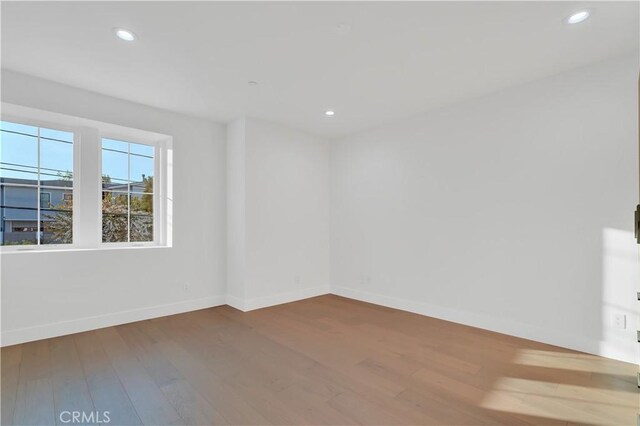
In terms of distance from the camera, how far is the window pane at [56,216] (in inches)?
127

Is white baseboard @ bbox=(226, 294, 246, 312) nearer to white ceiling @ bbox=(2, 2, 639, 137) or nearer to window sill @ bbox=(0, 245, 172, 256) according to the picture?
window sill @ bbox=(0, 245, 172, 256)

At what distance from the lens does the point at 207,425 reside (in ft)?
5.81

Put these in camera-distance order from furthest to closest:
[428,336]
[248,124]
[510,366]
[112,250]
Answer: [248,124], [112,250], [428,336], [510,366]

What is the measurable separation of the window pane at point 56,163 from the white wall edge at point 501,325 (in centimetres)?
409

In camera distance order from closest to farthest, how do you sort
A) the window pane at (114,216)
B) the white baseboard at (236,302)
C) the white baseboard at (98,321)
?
the white baseboard at (98,321)
the window pane at (114,216)
the white baseboard at (236,302)

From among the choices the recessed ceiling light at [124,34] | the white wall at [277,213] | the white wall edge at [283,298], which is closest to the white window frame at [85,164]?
the white wall at [277,213]

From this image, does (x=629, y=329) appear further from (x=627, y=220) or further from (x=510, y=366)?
(x=510, y=366)

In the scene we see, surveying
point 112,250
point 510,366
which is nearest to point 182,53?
point 112,250

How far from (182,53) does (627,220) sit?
4.07 meters

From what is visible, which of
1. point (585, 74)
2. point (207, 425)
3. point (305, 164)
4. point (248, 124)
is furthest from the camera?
point (305, 164)

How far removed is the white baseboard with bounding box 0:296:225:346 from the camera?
9.43ft

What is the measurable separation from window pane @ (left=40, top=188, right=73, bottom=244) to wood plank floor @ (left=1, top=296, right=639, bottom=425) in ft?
3.52

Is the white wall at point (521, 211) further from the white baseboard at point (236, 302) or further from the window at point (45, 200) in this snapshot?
the window at point (45, 200)

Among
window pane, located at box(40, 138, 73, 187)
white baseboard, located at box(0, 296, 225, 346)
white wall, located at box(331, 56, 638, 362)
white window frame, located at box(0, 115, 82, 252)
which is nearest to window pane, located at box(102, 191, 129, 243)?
white window frame, located at box(0, 115, 82, 252)
